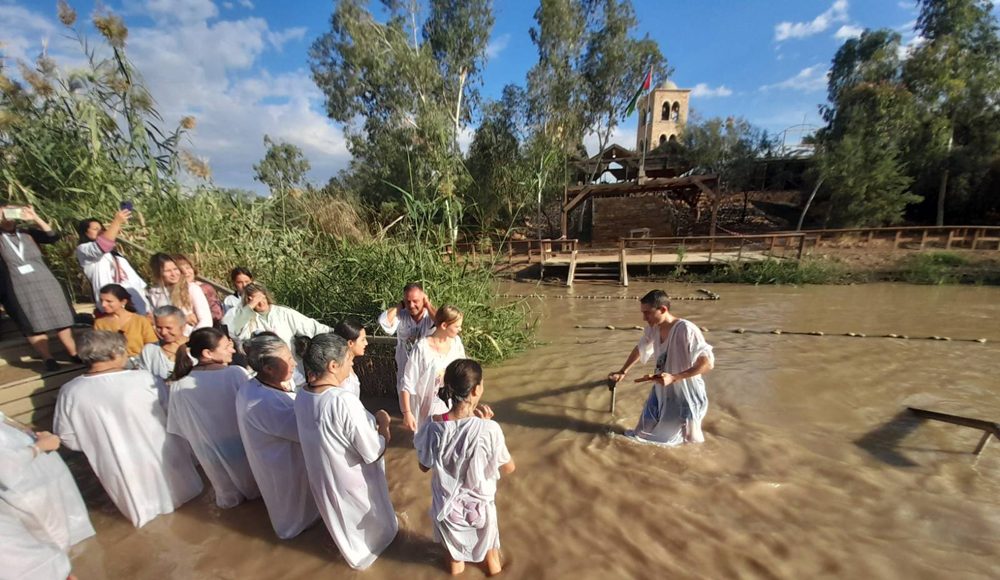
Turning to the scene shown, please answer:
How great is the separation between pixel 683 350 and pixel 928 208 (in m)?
24.9

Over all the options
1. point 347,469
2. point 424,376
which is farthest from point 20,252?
point 347,469

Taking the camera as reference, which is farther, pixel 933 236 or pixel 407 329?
pixel 933 236

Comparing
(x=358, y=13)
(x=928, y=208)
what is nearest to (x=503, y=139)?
(x=358, y=13)

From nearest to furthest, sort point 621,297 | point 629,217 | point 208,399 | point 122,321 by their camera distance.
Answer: point 208,399, point 122,321, point 621,297, point 629,217

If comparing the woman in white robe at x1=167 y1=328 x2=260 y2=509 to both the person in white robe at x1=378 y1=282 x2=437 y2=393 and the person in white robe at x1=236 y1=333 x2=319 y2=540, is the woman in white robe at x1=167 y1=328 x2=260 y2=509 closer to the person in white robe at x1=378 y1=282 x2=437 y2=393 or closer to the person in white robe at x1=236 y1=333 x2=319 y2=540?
the person in white robe at x1=236 y1=333 x2=319 y2=540

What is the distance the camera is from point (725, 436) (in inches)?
141

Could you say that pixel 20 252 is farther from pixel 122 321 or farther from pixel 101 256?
pixel 122 321

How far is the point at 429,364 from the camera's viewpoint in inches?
106

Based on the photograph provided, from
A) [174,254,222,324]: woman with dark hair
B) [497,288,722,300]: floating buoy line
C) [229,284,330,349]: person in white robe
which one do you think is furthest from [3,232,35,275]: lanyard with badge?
[497,288,722,300]: floating buoy line

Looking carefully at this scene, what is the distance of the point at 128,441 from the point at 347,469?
62.1 inches

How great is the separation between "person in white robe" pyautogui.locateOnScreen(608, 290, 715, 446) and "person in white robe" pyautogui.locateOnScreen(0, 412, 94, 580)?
3342 mm

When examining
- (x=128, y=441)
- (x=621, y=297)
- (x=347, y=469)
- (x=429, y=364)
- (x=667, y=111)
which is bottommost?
(x=621, y=297)

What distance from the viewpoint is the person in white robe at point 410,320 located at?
2.96 metres

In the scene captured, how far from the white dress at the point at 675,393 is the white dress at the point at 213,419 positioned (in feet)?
9.33
